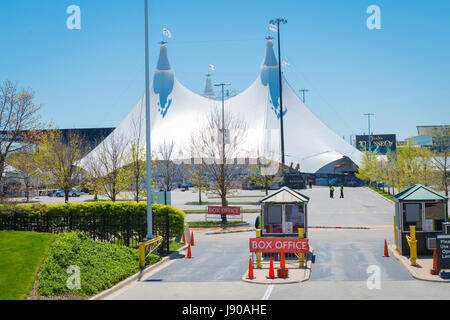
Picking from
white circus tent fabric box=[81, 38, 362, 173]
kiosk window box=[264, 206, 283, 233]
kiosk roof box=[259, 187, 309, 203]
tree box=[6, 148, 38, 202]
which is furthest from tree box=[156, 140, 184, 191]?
kiosk roof box=[259, 187, 309, 203]

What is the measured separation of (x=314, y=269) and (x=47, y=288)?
8820mm

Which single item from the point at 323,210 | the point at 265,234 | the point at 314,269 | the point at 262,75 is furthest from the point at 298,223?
the point at 262,75

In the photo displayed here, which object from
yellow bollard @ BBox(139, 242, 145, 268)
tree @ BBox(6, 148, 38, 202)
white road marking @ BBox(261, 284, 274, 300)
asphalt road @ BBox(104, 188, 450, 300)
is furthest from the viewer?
tree @ BBox(6, 148, 38, 202)

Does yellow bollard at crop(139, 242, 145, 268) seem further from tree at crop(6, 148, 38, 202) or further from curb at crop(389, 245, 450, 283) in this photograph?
curb at crop(389, 245, 450, 283)

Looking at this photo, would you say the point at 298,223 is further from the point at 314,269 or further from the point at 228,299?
the point at 228,299

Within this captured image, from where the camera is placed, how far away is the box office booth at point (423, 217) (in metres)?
18.6

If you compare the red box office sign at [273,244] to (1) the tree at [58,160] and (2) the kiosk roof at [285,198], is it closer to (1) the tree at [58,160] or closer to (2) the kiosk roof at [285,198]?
(2) the kiosk roof at [285,198]

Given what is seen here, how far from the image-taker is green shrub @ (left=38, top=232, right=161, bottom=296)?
13445 mm

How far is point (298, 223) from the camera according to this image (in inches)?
822

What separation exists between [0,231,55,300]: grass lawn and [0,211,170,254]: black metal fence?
269 cm

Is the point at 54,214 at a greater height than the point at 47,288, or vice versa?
the point at 54,214

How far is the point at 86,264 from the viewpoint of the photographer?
15.7 meters

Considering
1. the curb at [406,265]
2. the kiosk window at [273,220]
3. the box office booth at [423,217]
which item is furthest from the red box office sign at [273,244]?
the box office booth at [423,217]

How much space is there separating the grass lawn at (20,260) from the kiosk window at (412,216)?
13.3 metres
